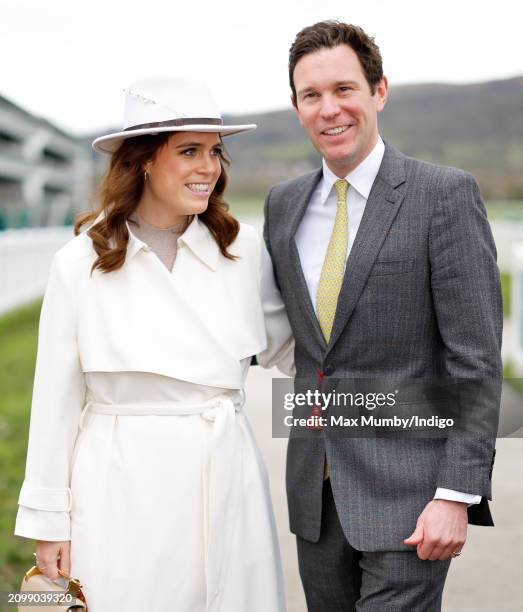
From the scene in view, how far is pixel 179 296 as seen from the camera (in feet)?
8.95

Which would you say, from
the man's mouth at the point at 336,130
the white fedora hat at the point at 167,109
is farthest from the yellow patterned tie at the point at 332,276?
the white fedora hat at the point at 167,109

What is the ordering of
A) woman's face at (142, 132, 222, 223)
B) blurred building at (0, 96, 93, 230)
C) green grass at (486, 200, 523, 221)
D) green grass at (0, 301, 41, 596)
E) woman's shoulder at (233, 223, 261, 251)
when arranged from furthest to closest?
blurred building at (0, 96, 93, 230)
green grass at (486, 200, 523, 221)
green grass at (0, 301, 41, 596)
woman's shoulder at (233, 223, 261, 251)
woman's face at (142, 132, 222, 223)

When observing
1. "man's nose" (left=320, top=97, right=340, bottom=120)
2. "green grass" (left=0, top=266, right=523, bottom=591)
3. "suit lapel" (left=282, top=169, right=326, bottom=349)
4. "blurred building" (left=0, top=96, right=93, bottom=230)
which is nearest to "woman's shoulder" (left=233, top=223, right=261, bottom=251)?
"suit lapel" (left=282, top=169, right=326, bottom=349)

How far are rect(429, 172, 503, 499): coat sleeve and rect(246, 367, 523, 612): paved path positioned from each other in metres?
1.76

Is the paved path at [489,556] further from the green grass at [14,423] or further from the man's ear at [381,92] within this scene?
the man's ear at [381,92]

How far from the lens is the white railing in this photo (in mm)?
14445

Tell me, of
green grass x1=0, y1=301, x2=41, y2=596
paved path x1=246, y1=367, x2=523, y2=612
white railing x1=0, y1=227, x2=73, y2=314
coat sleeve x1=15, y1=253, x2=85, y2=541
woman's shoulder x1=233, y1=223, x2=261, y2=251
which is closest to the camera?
coat sleeve x1=15, y1=253, x2=85, y2=541

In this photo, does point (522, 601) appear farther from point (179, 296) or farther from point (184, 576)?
point (179, 296)

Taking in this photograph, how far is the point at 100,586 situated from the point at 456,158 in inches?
4629

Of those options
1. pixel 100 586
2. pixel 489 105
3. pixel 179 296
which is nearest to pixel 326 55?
pixel 179 296

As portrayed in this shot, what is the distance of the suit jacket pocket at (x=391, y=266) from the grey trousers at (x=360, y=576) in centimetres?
66

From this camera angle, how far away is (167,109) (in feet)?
8.79
